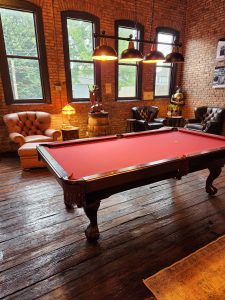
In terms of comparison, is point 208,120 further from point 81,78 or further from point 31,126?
point 31,126

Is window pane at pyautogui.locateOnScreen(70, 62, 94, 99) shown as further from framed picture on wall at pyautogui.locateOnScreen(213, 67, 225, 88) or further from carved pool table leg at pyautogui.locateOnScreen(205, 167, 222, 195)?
carved pool table leg at pyautogui.locateOnScreen(205, 167, 222, 195)

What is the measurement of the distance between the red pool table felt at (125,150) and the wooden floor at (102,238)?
79cm

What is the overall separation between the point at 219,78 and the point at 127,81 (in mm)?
2488

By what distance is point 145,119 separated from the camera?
18.6 ft

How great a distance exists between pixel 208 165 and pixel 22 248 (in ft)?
6.66

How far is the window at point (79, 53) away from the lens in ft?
15.6

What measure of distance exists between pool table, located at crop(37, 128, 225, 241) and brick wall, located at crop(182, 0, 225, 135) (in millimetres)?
3701

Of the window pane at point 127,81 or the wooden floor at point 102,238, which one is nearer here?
the wooden floor at point 102,238

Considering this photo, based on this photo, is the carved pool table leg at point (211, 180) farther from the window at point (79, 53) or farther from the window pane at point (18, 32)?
the window pane at point (18, 32)

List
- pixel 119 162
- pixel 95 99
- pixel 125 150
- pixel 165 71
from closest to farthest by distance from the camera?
1. pixel 119 162
2. pixel 125 150
3. pixel 95 99
4. pixel 165 71

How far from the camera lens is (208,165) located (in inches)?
83.8

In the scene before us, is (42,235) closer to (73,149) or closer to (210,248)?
(73,149)

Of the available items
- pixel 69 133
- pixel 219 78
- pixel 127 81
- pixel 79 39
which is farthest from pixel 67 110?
pixel 219 78

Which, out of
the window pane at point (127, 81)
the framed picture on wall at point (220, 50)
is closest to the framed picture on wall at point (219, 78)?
the framed picture on wall at point (220, 50)
